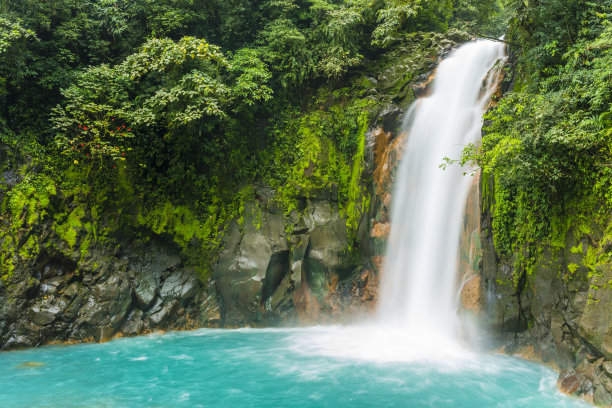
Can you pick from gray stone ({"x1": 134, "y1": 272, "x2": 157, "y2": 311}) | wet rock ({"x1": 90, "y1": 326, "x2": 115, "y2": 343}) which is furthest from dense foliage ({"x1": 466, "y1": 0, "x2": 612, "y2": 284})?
wet rock ({"x1": 90, "y1": 326, "x2": 115, "y2": 343})

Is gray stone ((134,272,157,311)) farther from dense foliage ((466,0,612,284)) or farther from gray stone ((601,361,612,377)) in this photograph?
gray stone ((601,361,612,377))

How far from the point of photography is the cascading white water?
27.2 feet

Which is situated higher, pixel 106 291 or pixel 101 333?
pixel 106 291

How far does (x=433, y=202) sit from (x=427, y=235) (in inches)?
32.6

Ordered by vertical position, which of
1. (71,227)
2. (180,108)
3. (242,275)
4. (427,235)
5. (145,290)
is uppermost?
(180,108)

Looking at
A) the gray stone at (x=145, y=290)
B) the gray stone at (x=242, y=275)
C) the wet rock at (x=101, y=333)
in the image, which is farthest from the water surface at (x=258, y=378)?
the gray stone at (x=242, y=275)

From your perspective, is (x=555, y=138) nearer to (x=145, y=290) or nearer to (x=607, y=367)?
(x=607, y=367)

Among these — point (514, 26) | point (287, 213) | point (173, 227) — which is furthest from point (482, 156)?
point (173, 227)

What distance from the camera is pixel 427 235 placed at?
30.1 feet

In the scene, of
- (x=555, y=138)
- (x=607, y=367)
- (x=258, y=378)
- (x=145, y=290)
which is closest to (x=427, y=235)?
(x=555, y=138)

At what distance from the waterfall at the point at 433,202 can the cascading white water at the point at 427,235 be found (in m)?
0.02

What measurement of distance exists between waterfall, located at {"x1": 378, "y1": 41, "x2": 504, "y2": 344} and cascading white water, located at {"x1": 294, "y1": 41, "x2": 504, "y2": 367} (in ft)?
0.07

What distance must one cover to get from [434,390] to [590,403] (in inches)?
84.3

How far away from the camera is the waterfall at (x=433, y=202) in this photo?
8.65 m
